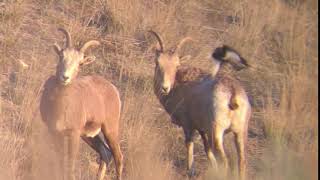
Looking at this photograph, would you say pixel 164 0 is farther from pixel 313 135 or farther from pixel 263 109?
pixel 313 135

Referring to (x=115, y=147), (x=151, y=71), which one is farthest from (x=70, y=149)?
(x=151, y=71)

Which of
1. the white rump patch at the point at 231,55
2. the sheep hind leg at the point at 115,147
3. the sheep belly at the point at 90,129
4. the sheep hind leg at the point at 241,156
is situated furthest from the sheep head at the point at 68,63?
the white rump patch at the point at 231,55

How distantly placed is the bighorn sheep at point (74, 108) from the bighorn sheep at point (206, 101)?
87 centimetres

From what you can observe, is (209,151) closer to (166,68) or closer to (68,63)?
(166,68)

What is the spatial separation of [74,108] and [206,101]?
1.53m

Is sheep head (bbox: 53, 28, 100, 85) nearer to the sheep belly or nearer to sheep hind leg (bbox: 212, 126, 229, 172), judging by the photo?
the sheep belly

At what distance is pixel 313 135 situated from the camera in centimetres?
972

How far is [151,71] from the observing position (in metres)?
11.4

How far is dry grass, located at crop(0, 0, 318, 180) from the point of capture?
974cm

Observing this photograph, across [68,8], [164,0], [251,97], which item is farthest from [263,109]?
[68,8]

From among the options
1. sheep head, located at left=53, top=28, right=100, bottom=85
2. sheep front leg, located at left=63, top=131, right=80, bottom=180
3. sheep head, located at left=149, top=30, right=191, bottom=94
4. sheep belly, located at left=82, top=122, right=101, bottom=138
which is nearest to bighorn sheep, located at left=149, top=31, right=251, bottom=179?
sheep head, located at left=149, top=30, right=191, bottom=94

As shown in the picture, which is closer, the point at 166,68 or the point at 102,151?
A: the point at 102,151

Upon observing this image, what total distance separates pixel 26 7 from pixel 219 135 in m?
5.23

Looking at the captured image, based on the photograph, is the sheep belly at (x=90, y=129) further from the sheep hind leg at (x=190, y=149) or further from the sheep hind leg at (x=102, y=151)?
the sheep hind leg at (x=190, y=149)
